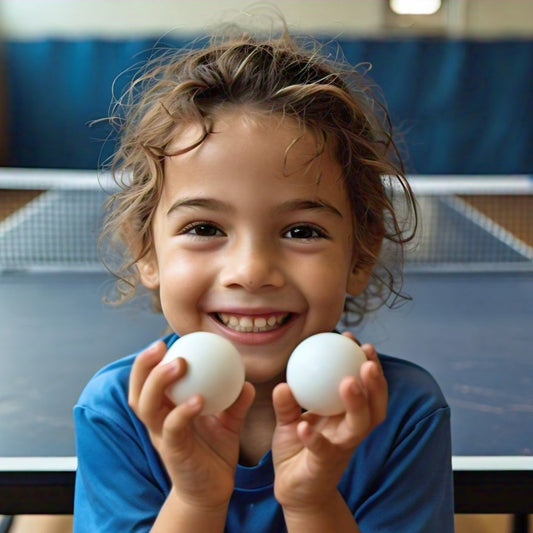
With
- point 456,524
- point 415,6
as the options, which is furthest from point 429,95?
point 456,524

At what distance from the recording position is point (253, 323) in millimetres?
1188

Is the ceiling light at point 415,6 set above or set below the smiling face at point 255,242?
above

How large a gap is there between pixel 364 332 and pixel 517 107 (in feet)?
19.0

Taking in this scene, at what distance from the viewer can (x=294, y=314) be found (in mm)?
1202

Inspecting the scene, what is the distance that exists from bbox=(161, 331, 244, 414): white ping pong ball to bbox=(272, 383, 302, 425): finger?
5 centimetres

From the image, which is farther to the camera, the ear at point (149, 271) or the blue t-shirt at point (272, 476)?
the ear at point (149, 271)

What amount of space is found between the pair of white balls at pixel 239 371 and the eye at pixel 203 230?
0.20 metres

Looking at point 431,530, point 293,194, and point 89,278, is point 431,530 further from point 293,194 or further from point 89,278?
point 89,278

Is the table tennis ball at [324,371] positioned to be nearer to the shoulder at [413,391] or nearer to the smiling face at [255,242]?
the smiling face at [255,242]

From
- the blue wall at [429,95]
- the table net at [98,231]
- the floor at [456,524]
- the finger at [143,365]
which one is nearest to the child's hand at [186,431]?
the finger at [143,365]

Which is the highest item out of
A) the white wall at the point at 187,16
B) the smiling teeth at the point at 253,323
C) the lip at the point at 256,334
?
the white wall at the point at 187,16

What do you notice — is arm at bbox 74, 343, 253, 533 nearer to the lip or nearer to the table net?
the lip

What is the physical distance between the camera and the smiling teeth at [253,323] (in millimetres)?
1186

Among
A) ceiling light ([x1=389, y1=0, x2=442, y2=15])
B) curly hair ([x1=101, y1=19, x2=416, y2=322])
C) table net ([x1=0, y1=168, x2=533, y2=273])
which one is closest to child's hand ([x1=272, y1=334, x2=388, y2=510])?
curly hair ([x1=101, y1=19, x2=416, y2=322])
